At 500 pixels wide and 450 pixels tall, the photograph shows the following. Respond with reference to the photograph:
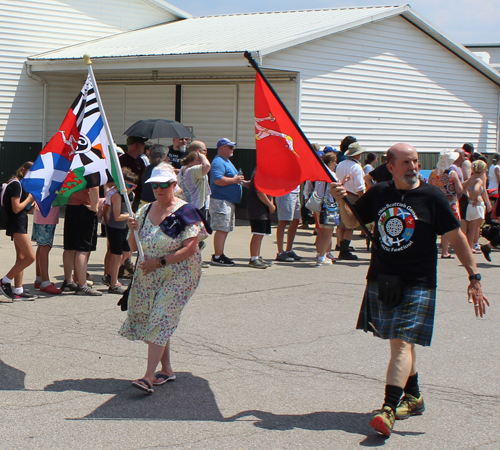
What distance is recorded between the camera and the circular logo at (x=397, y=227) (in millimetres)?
4641

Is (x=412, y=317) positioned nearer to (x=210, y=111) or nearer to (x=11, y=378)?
(x=11, y=378)

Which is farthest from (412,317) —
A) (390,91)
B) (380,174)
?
(390,91)

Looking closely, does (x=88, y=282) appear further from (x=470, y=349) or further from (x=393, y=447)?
(x=393, y=447)

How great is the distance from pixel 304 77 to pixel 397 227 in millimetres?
12598

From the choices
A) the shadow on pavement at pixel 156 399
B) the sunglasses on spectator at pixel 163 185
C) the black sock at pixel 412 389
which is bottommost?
the shadow on pavement at pixel 156 399

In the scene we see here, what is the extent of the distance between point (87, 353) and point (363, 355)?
2390 millimetres

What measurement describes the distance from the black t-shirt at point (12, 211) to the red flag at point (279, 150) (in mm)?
3327

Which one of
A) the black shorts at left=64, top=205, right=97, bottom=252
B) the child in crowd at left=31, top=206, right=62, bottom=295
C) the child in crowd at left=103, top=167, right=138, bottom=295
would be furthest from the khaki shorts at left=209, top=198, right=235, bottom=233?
the child in crowd at left=31, top=206, right=62, bottom=295

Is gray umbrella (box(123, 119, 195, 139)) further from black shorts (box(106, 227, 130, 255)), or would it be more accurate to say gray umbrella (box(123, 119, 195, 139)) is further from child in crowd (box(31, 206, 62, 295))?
child in crowd (box(31, 206, 62, 295))

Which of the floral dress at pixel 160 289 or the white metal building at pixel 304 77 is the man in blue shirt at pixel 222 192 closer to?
the white metal building at pixel 304 77

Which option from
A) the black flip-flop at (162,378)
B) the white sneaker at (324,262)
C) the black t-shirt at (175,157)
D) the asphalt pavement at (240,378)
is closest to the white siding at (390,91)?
the black t-shirt at (175,157)

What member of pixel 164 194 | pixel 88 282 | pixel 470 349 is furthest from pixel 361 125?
pixel 164 194

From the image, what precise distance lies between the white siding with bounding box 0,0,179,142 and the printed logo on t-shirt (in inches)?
677

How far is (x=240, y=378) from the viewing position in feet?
18.3
